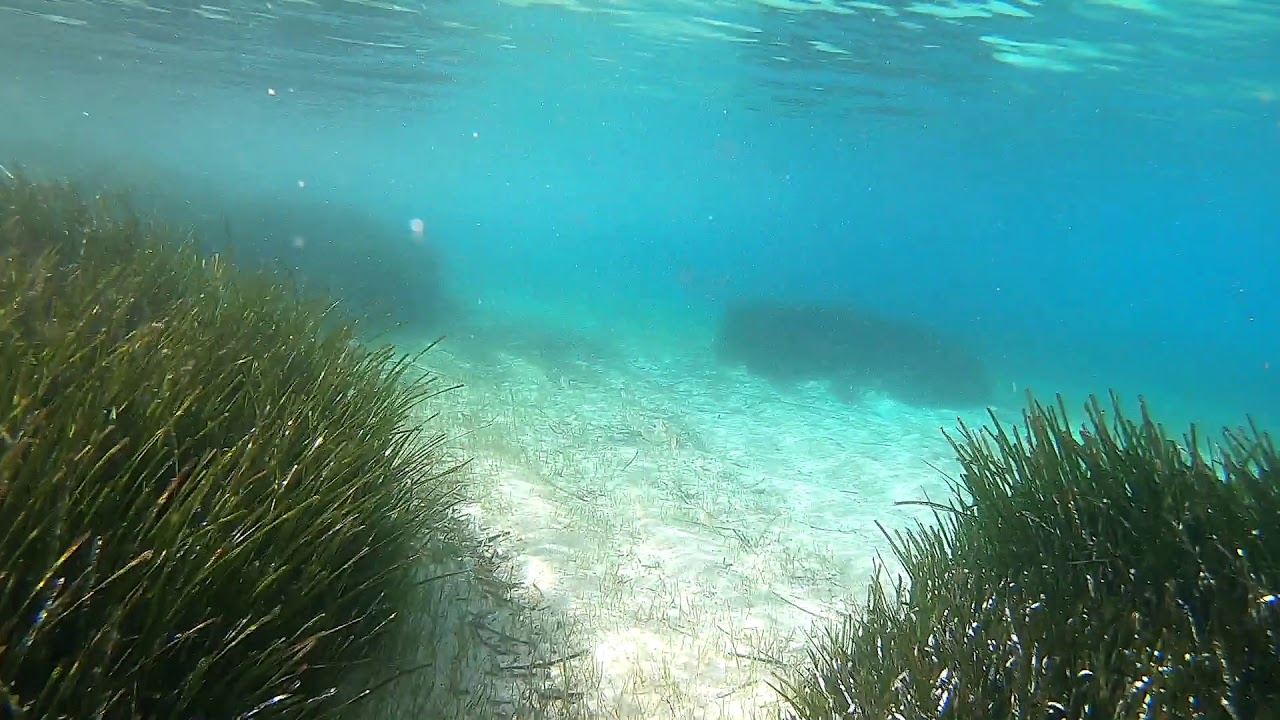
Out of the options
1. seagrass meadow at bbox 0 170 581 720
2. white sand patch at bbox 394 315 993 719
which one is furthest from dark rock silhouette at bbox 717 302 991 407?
seagrass meadow at bbox 0 170 581 720

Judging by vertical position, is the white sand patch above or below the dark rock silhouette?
above

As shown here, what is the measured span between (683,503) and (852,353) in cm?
1410

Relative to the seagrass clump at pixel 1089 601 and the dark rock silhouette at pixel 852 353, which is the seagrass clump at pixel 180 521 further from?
the dark rock silhouette at pixel 852 353

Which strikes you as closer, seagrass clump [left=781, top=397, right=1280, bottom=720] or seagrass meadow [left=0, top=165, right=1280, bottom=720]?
seagrass meadow [left=0, top=165, right=1280, bottom=720]

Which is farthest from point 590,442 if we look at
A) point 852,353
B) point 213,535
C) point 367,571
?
point 852,353

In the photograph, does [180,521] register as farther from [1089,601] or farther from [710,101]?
[710,101]

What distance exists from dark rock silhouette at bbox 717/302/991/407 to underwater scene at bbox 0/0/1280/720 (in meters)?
0.16

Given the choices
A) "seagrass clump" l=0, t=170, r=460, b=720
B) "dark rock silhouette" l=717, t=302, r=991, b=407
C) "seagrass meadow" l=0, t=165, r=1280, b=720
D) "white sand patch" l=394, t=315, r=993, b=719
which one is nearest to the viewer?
"seagrass clump" l=0, t=170, r=460, b=720

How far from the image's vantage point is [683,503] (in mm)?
9633

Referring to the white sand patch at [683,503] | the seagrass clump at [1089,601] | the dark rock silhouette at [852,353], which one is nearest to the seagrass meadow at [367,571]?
the seagrass clump at [1089,601]

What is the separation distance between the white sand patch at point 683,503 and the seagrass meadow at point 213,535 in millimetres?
1082

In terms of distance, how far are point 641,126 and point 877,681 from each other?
52892 mm

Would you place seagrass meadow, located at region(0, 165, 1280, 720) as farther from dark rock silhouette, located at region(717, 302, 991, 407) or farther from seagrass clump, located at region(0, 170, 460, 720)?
dark rock silhouette, located at region(717, 302, 991, 407)

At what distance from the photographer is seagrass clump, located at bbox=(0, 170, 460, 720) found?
6.93 ft
